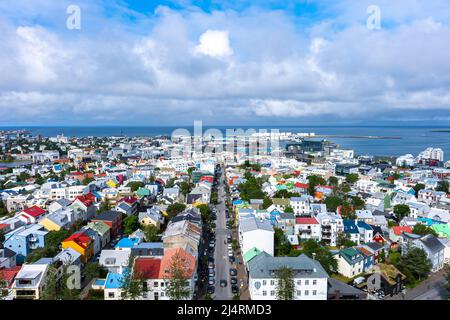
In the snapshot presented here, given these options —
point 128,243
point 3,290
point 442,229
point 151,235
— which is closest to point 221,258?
point 151,235

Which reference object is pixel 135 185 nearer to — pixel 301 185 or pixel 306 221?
pixel 301 185

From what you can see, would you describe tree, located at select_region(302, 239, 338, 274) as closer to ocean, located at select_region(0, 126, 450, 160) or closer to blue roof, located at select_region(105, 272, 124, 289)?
blue roof, located at select_region(105, 272, 124, 289)

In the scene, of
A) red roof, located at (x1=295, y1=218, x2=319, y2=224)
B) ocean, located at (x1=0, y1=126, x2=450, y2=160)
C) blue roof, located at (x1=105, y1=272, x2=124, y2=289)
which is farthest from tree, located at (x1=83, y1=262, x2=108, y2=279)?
ocean, located at (x1=0, y1=126, x2=450, y2=160)

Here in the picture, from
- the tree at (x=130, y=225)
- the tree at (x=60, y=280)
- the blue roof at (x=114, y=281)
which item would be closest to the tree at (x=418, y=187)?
the tree at (x=130, y=225)

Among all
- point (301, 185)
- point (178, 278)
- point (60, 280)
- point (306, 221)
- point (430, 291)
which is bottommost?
point (430, 291)

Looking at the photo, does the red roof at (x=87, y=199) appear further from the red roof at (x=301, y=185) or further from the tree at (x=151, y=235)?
the red roof at (x=301, y=185)

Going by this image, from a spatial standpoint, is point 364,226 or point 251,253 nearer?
point 251,253

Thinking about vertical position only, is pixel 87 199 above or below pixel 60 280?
above
